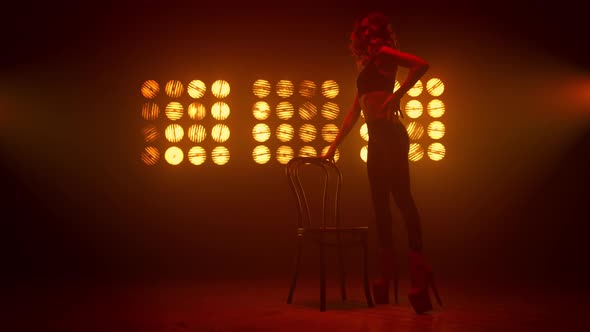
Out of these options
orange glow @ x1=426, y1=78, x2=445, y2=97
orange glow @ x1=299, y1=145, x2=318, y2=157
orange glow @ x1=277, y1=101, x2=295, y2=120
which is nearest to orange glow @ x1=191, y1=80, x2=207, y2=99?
orange glow @ x1=277, y1=101, x2=295, y2=120

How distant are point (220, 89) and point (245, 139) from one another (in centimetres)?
47

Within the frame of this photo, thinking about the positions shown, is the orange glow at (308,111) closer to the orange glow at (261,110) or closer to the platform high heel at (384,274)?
the orange glow at (261,110)

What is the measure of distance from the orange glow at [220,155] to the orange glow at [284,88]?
0.66 m

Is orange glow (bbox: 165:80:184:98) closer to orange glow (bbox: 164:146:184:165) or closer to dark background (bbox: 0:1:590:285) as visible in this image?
dark background (bbox: 0:1:590:285)

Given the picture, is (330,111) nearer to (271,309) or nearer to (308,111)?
(308,111)

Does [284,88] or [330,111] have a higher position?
[284,88]

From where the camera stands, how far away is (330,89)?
15.6 ft

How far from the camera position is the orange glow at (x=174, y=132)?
473cm

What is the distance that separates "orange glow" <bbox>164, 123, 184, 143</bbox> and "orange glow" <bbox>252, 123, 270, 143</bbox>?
2.00 ft

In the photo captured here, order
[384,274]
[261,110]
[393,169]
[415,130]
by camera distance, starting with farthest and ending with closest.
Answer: [261,110] → [415,130] → [384,274] → [393,169]

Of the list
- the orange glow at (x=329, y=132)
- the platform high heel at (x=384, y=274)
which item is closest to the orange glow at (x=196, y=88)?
the orange glow at (x=329, y=132)

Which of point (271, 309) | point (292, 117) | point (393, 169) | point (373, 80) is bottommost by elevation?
point (271, 309)

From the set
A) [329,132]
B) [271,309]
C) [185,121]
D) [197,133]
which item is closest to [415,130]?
[329,132]
